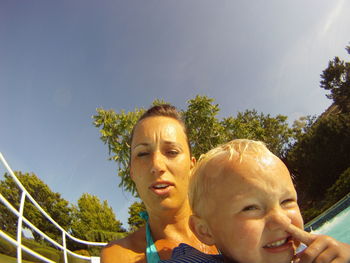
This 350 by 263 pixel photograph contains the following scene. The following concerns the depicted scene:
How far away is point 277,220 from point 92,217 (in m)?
26.9

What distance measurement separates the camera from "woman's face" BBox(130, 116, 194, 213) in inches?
75.5

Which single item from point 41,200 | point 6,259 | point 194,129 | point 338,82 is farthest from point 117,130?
point 338,82

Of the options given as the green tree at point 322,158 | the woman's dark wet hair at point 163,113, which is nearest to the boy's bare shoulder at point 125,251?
the woman's dark wet hair at point 163,113

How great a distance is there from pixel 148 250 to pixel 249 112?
113ft

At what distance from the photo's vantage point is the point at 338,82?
1366 inches

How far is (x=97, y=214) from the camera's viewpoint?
26000 millimetres

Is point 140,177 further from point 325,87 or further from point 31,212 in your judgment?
point 325,87

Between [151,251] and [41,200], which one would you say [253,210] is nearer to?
[151,251]

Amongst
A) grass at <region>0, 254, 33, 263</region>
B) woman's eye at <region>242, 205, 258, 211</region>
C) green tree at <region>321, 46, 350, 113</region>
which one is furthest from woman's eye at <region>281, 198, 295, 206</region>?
green tree at <region>321, 46, 350, 113</region>

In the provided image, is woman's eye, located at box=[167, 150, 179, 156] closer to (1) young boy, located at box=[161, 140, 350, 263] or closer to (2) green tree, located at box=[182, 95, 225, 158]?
(1) young boy, located at box=[161, 140, 350, 263]

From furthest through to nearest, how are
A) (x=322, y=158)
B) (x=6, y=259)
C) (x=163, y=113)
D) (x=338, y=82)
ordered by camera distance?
(x=338, y=82) < (x=322, y=158) < (x=6, y=259) < (x=163, y=113)

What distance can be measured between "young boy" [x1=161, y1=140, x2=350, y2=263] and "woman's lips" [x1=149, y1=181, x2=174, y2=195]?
62 cm

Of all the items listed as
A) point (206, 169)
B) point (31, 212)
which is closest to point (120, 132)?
point (206, 169)

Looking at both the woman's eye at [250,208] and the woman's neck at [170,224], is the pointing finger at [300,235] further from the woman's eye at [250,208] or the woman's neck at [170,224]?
the woman's neck at [170,224]
